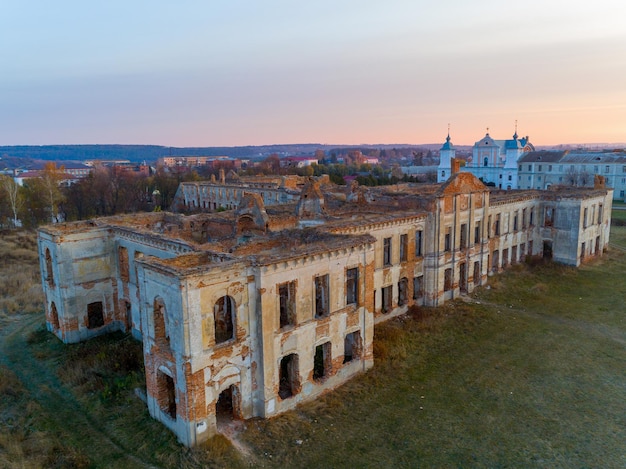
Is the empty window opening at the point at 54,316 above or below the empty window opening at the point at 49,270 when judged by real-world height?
below

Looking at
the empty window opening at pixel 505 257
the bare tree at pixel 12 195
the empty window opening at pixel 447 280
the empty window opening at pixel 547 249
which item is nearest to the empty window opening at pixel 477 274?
the empty window opening at pixel 447 280

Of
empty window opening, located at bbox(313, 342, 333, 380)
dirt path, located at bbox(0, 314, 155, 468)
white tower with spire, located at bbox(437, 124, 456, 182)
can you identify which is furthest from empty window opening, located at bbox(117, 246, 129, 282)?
white tower with spire, located at bbox(437, 124, 456, 182)

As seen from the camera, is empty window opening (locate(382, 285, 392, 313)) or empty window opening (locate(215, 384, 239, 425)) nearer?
empty window opening (locate(215, 384, 239, 425))

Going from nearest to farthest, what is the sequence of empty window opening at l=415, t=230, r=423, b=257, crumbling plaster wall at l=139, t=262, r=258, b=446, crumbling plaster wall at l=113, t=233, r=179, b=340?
1. crumbling plaster wall at l=139, t=262, r=258, b=446
2. crumbling plaster wall at l=113, t=233, r=179, b=340
3. empty window opening at l=415, t=230, r=423, b=257

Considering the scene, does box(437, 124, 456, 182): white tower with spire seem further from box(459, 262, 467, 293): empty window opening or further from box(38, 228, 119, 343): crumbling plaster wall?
box(38, 228, 119, 343): crumbling plaster wall

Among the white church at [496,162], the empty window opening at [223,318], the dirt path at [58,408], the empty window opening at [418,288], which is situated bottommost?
the dirt path at [58,408]

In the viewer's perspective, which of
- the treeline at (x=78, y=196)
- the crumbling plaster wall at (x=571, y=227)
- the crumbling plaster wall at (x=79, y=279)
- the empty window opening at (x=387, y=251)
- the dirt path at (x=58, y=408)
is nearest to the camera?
the dirt path at (x=58, y=408)

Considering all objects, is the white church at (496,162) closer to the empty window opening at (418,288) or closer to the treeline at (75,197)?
the treeline at (75,197)
